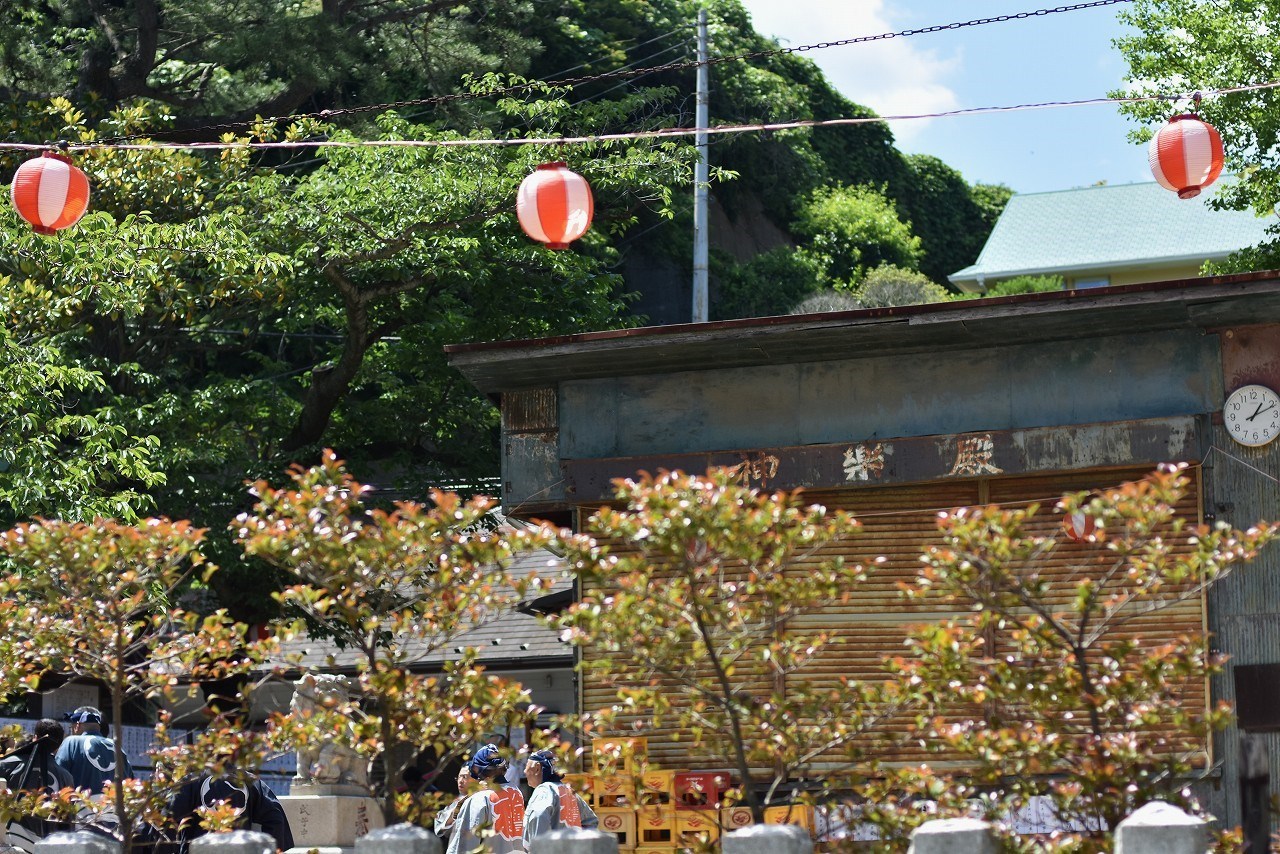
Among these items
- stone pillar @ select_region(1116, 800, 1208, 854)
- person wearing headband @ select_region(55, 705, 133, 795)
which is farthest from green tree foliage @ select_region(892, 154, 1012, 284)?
stone pillar @ select_region(1116, 800, 1208, 854)

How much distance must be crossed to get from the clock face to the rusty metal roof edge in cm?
88

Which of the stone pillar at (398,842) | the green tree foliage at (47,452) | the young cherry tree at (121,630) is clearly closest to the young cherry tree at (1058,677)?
the stone pillar at (398,842)

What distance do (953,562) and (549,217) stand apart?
5.61 metres

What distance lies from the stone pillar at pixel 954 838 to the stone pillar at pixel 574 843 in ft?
4.80

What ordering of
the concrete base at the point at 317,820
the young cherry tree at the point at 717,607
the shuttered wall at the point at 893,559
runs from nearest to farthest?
1. the young cherry tree at the point at 717,607
2. the shuttered wall at the point at 893,559
3. the concrete base at the point at 317,820

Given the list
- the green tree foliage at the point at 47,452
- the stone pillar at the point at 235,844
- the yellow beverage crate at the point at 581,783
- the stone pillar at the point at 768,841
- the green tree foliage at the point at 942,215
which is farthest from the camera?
the green tree foliage at the point at 942,215

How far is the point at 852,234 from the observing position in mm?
42500

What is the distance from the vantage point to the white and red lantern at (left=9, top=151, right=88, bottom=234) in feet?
42.5

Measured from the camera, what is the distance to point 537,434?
47.3 ft

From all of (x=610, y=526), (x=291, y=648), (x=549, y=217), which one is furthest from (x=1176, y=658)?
(x=291, y=648)

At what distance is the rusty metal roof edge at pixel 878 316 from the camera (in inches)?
475

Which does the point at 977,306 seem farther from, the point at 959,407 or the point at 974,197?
the point at 974,197

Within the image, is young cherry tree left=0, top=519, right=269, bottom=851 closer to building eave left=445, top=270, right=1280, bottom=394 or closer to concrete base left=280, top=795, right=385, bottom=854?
building eave left=445, top=270, right=1280, bottom=394

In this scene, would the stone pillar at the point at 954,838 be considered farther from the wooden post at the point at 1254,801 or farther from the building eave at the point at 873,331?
the building eave at the point at 873,331
